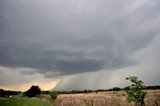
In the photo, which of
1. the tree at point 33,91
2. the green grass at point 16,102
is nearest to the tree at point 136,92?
the green grass at point 16,102

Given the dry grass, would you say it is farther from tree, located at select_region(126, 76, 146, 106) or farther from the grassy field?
tree, located at select_region(126, 76, 146, 106)

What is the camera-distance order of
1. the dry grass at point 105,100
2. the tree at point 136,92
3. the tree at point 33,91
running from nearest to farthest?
the tree at point 136,92, the dry grass at point 105,100, the tree at point 33,91

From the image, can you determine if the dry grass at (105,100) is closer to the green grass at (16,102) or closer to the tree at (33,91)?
the green grass at (16,102)

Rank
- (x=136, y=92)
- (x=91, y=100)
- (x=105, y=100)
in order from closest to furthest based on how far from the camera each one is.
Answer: (x=136, y=92)
(x=105, y=100)
(x=91, y=100)

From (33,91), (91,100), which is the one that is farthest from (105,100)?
(33,91)

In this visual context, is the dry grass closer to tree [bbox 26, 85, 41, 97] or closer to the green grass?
the green grass

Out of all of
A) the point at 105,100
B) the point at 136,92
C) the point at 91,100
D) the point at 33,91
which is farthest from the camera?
the point at 33,91

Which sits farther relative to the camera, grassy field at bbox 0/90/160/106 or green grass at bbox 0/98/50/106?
grassy field at bbox 0/90/160/106

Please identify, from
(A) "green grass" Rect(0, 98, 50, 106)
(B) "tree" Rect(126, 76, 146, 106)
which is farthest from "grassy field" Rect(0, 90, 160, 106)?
(B) "tree" Rect(126, 76, 146, 106)

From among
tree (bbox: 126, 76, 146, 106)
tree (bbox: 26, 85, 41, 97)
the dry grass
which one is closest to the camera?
tree (bbox: 126, 76, 146, 106)

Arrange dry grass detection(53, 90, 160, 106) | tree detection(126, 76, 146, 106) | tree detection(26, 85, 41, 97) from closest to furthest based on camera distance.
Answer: tree detection(126, 76, 146, 106), dry grass detection(53, 90, 160, 106), tree detection(26, 85, 41, 97)

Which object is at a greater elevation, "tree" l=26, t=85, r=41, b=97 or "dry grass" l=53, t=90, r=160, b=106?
"tree" l=26, t=85, r=41, b=97

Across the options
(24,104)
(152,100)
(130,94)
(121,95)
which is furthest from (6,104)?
(152,100)

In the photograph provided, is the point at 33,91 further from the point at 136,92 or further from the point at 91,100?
the point at 136,92
